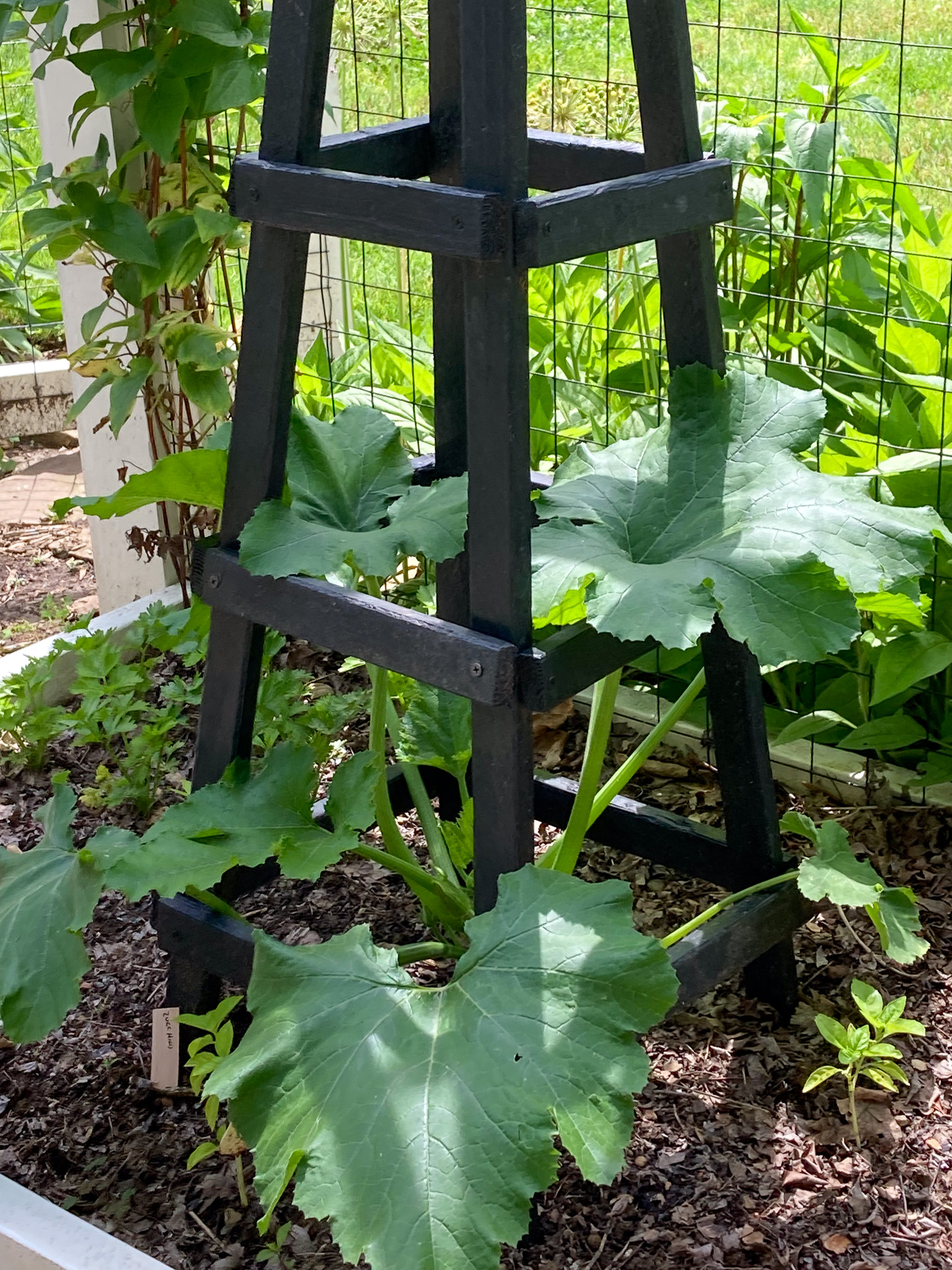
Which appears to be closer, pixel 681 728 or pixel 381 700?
pixel 381 700

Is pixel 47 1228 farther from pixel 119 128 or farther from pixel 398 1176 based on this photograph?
pixel 119 128

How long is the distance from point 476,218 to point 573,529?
1.48 feet

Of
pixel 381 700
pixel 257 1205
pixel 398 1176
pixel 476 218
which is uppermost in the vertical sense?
pixel 476 218

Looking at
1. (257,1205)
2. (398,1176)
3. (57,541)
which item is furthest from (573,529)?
(57,541)

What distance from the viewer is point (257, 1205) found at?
205 centimetres

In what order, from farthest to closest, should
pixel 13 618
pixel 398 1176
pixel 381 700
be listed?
pixel 13 618
pixel 381 700
pixel 398 1176

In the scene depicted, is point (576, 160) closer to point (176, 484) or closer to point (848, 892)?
point (176, 484)

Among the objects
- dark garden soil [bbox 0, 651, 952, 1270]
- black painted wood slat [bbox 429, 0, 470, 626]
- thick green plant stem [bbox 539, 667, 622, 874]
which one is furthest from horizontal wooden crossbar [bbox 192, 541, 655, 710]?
dark garden soil [bbox 0, 651, 952, 1270]

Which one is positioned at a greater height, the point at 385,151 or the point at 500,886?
the point at 385,151

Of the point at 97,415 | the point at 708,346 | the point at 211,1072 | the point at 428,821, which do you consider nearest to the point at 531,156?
the point at 708,346

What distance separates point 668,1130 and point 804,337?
173cm

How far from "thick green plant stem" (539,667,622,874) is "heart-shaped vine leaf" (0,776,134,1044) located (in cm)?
63

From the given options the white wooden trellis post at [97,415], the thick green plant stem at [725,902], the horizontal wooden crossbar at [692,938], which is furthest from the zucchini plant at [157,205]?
the thick green plant stem at [725,902]

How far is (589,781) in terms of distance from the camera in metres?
2.18
